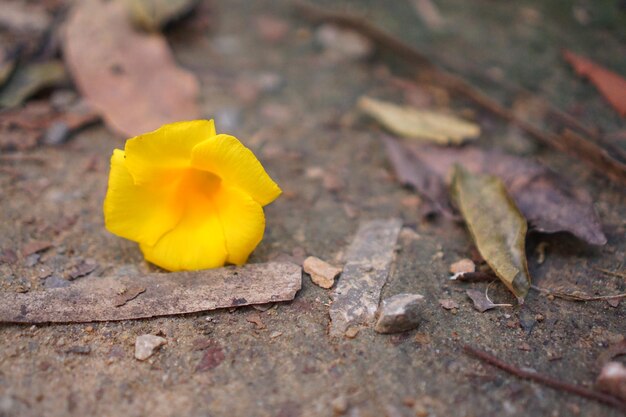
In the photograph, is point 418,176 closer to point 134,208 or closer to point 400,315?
point 400,315

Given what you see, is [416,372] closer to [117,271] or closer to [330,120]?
[117,271]

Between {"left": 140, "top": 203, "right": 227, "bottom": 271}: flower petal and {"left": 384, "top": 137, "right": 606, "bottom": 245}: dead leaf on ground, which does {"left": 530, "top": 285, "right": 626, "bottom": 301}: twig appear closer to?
{"left": 384, "top": 137, "right": 606, "bottom": 245}: dead leaf on ground

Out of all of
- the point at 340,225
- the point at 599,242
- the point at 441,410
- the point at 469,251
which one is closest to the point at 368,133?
the point at 340,225

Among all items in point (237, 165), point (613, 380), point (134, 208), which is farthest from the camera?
point (134, 208)

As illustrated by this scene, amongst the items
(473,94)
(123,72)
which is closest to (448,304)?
(473,94)

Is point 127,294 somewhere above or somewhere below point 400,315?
below

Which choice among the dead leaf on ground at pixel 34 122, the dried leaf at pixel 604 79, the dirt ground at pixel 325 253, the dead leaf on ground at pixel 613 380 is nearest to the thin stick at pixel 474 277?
the dirt ground at pixel 325 253

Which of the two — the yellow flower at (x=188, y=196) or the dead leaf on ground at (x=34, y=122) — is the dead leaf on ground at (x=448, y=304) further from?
the dead leaf on ground at (x=34, y=122)
